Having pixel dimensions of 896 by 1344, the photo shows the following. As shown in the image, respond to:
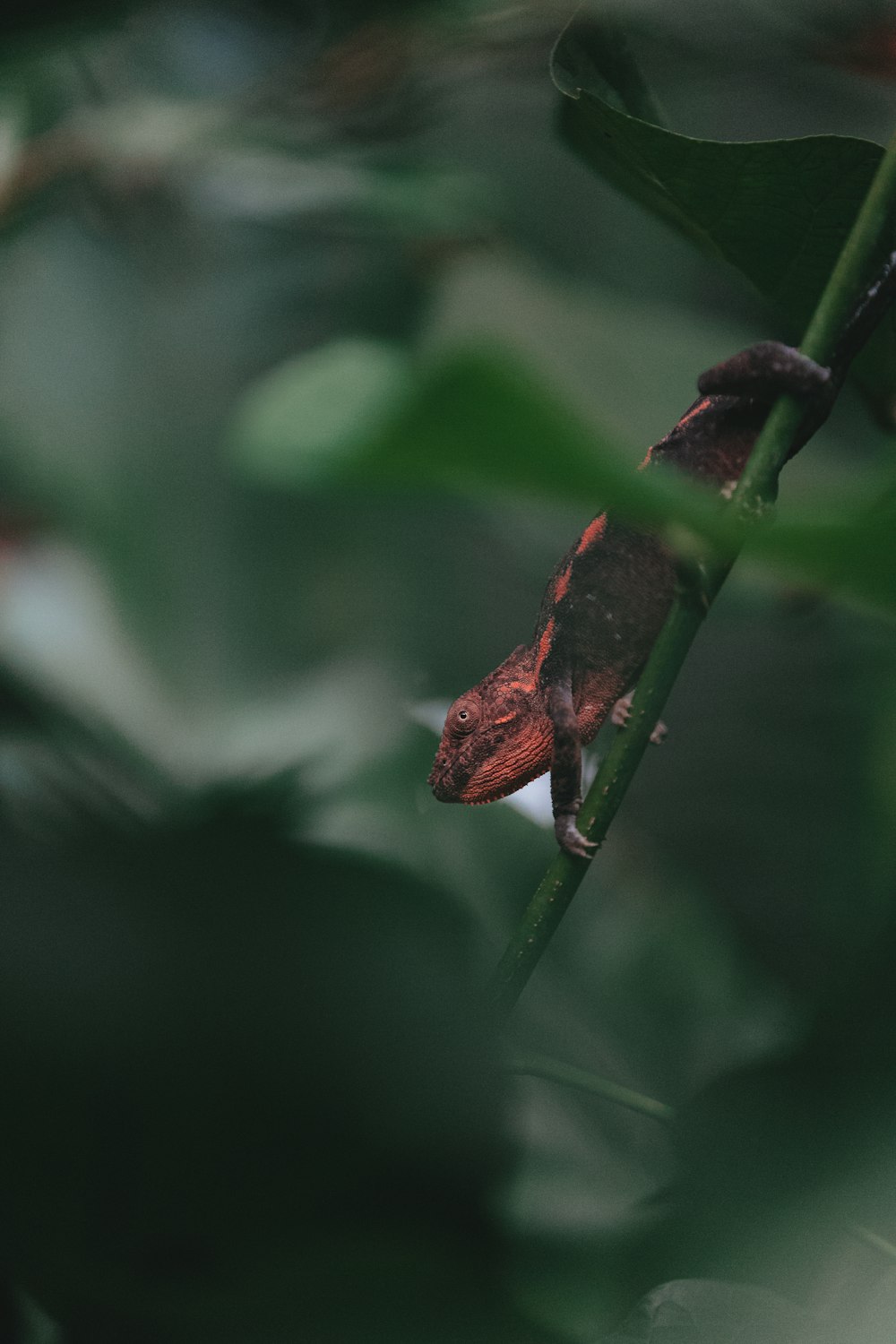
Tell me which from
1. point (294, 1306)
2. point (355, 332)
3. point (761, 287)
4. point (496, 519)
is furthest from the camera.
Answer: point (355, 332)

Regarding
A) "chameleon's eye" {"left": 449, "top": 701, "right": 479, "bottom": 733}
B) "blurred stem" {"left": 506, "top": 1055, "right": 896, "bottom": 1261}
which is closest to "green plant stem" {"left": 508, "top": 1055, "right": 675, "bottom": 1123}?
"blurred stem" {"left": 506, "top": 1055, "right": 896, "bottom": 1261}

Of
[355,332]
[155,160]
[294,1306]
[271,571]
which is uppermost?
[155,160]

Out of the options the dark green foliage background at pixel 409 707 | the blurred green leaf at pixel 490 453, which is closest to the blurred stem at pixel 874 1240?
the dark green foliage background at pixel 409 707

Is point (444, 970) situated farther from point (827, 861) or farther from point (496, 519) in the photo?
point (496, 519)

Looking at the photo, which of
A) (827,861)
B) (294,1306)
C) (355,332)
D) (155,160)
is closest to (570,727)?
(827,861)

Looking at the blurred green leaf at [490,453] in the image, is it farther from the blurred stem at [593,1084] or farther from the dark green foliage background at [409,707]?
the blurred stem at [593,1084]

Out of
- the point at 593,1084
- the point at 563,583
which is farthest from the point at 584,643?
the point at 593,1084

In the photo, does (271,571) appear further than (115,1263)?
Yes
